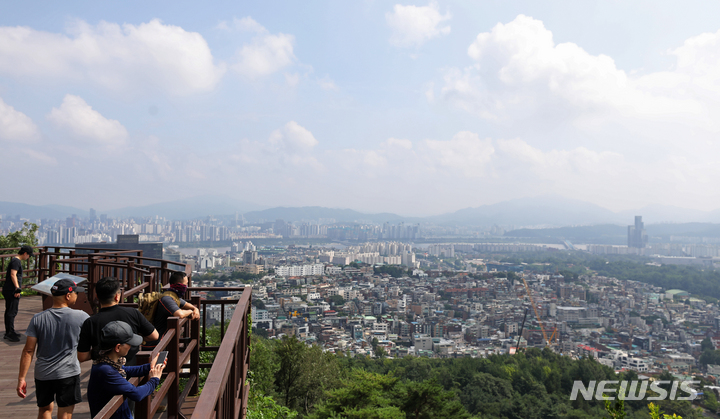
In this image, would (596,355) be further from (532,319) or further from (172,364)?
(172,364)

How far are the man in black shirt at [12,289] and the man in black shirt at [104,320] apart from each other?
2.37 m

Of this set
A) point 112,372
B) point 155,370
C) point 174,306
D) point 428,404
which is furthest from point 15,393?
point 428,404

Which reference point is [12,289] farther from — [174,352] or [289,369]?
[289,369]

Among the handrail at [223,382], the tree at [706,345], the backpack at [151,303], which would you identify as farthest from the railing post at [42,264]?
the tree at [706,345]

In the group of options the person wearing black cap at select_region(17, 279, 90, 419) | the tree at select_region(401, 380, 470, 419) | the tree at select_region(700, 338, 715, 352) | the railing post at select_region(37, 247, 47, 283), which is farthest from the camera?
the tree at select_region(700, 338, 715, 352)

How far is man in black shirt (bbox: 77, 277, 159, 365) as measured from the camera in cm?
197

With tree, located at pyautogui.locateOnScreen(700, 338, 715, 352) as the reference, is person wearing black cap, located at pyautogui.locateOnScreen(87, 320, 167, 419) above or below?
above

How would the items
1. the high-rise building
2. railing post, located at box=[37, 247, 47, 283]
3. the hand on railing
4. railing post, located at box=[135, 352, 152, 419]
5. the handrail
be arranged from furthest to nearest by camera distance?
the high-rise building, railing post, located at box=[37, 247, 47, 283], the hand on railing, railing post, located at box=[135, 352, 152, 419], the handrail

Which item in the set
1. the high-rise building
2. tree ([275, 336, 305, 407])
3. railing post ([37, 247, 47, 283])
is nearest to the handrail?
railing post ([37, 247, 47, 283])

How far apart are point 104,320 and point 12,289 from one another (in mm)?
2664

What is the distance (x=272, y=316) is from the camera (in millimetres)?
47281

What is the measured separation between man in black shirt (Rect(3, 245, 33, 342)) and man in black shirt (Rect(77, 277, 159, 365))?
2.37 m

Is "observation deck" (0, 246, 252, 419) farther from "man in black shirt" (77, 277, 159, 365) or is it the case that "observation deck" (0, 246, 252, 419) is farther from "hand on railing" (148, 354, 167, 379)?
"man in black shirt" (77, 277, 159, 365)

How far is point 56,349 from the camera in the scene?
211cm
